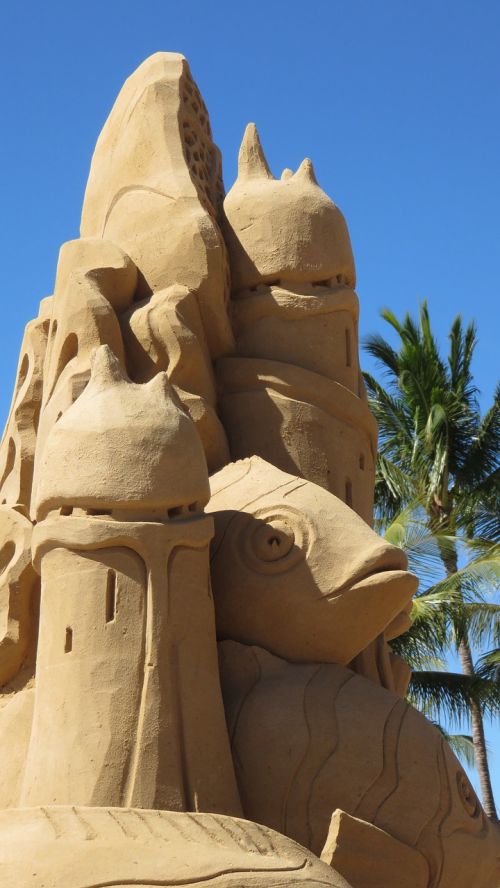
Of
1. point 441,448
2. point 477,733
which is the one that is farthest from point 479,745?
point 441,448

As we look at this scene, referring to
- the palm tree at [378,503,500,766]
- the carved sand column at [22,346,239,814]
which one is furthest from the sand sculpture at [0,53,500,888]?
the palm tree at [378,503,500,766]

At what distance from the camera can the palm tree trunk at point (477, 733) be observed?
1235cm

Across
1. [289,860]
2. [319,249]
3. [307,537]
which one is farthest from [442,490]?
[289,860]

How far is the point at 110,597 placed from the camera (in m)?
4.86

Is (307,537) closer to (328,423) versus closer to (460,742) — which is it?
(328,423)

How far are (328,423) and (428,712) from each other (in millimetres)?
7077

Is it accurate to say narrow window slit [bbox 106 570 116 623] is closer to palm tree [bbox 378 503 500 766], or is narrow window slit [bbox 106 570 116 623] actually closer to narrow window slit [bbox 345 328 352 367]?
narrow window slit [bbox 345 328 352 367]

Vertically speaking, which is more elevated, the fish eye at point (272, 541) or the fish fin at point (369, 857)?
the fish eye at point (272, 541)

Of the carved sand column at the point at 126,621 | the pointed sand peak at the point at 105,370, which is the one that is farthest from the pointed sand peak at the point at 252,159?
the carved sand column at the point at 126,621

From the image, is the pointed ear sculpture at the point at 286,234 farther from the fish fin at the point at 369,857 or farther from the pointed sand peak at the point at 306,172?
the fish fin at the point at 369,857

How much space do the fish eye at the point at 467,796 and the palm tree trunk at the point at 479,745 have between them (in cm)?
729

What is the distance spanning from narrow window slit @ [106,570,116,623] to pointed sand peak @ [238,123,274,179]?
2.77 metres

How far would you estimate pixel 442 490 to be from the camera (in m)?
14.0

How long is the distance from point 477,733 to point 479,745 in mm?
138
